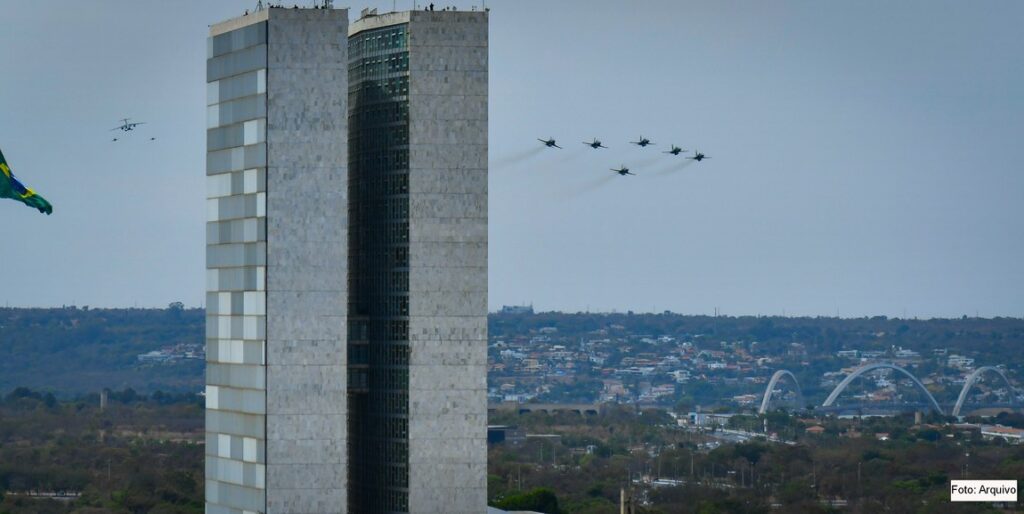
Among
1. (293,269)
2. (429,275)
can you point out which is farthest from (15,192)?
(429,275)

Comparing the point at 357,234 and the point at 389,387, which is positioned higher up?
the point at 357,234

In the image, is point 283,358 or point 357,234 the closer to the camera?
point 283,358

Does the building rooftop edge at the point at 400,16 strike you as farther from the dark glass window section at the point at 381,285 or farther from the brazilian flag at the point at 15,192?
the brazilian flag at the point at 15,192

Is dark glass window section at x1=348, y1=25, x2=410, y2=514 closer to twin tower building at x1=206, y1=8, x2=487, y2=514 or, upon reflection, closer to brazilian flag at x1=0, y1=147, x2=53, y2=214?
twin tower building at x1=206, y1=8, x2=487, y2=514

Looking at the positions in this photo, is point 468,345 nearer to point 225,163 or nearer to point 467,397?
point 467,397

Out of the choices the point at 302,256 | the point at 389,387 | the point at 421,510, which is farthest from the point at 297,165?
the point at 421,510

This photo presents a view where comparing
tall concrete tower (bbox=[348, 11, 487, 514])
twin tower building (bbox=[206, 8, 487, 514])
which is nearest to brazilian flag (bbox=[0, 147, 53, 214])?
twin tower building (bbox=[206, 8, 487, 514])
